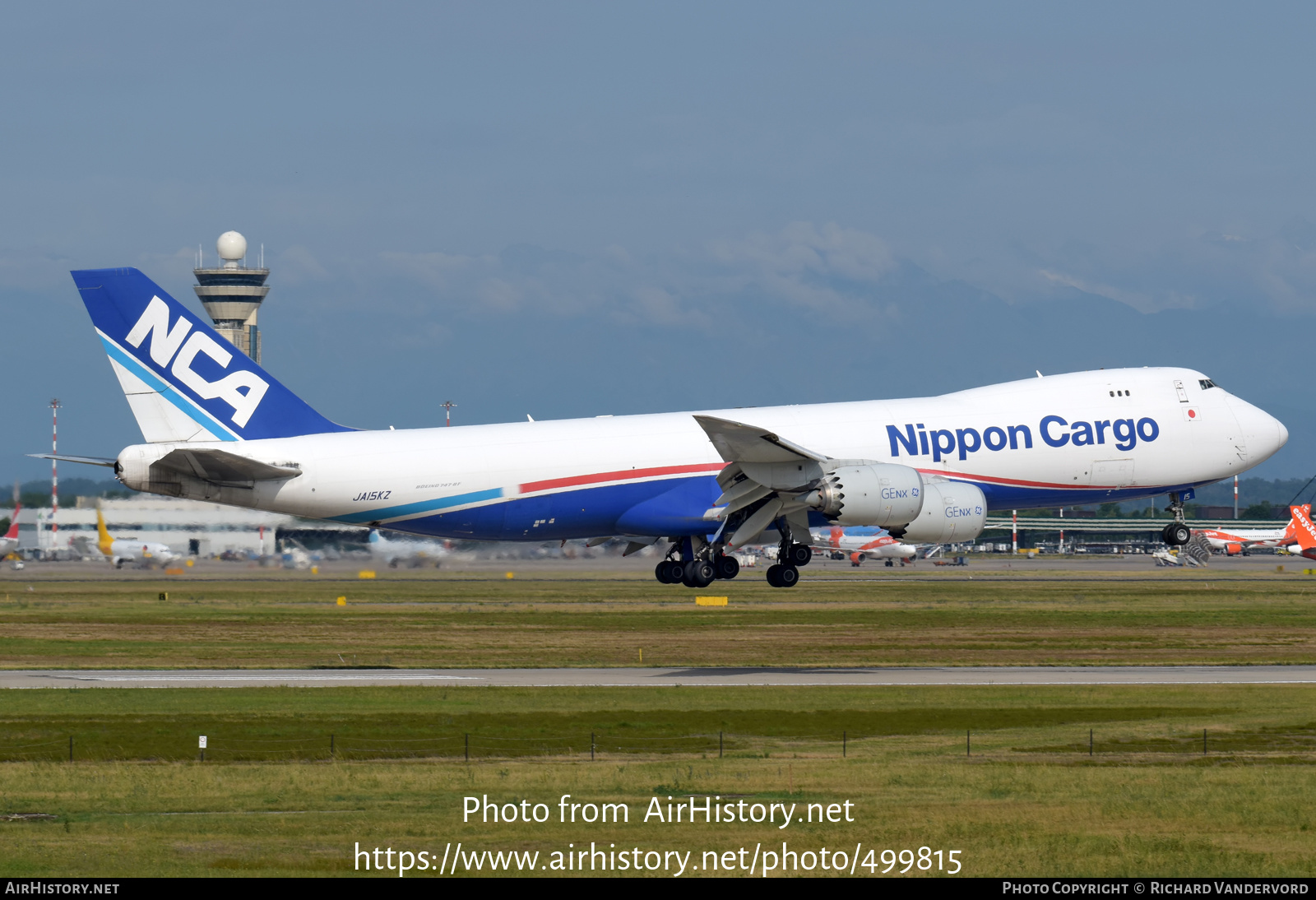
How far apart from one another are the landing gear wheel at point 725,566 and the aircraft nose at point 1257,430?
58.9 ft

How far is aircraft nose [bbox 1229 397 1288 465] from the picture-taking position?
2170 inches

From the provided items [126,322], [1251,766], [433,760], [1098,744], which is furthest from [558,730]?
[126,322]

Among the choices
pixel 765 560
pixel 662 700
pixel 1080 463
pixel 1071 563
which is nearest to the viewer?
pixel 662 700

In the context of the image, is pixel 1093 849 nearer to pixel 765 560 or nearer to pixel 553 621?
pixel 553 621

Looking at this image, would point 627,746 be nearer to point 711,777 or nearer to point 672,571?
point 711,777

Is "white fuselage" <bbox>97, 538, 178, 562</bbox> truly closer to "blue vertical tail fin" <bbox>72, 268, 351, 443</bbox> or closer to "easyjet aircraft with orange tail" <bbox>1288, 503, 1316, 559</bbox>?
"blue vertical tail fin" <bbox>72, 268, 351, 443</bbox>

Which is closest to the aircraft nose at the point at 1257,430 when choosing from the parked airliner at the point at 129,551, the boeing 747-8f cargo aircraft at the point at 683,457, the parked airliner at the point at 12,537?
the boeing 747-8f cargo aircraft at the point at 683,457

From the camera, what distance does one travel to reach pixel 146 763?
98.9ft

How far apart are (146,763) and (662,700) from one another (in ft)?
45.3

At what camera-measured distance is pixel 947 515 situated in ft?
159

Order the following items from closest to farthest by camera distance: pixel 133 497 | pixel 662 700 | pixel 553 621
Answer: pixel 662 700
pixel 553 621
pixel 133 497

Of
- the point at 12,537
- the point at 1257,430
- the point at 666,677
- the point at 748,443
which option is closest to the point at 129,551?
the point at 12,537

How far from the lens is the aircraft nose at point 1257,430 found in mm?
55125

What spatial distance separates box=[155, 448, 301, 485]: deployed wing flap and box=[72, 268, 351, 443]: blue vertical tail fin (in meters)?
1.41
